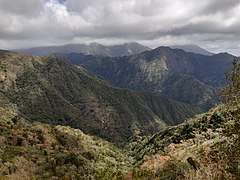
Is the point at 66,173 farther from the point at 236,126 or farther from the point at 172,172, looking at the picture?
the point at 236,126

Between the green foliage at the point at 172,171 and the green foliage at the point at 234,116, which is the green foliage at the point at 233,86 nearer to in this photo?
the green foliage at the point at 234,116

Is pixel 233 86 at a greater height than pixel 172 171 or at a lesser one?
greater

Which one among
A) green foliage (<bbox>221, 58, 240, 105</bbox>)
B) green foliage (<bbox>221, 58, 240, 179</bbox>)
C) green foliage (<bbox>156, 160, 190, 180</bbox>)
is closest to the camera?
green foliage (<bbox>221, 58, 240, 179</bbox>)

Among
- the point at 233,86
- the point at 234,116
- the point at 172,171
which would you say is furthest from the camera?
the point at 172,171

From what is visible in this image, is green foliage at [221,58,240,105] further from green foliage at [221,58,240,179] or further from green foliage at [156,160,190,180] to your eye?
green foliage at [156,160,190,180]

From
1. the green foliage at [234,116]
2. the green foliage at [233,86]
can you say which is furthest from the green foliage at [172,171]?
the green foliage at [233,86]

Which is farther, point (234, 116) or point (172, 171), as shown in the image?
point (172, 171)

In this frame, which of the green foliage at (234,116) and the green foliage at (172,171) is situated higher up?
the green foliage at (234,116)

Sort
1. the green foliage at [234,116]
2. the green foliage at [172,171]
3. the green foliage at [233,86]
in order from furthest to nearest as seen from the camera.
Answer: the green foliage at [172,171] → the green foliage at [233,86] → the green foliage at [234,116]

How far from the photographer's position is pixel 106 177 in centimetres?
7888

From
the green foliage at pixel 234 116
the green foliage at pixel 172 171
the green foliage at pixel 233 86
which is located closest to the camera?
the green foliage at pixel 234 116

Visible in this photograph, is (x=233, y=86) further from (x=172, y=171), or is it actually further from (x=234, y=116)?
(x=172, y=171)

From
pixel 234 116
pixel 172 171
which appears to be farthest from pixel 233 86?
pixel 172 171

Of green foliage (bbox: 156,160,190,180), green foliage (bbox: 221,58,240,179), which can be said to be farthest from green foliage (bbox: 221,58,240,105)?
green foliage (bbox: 156,160,190,180)
